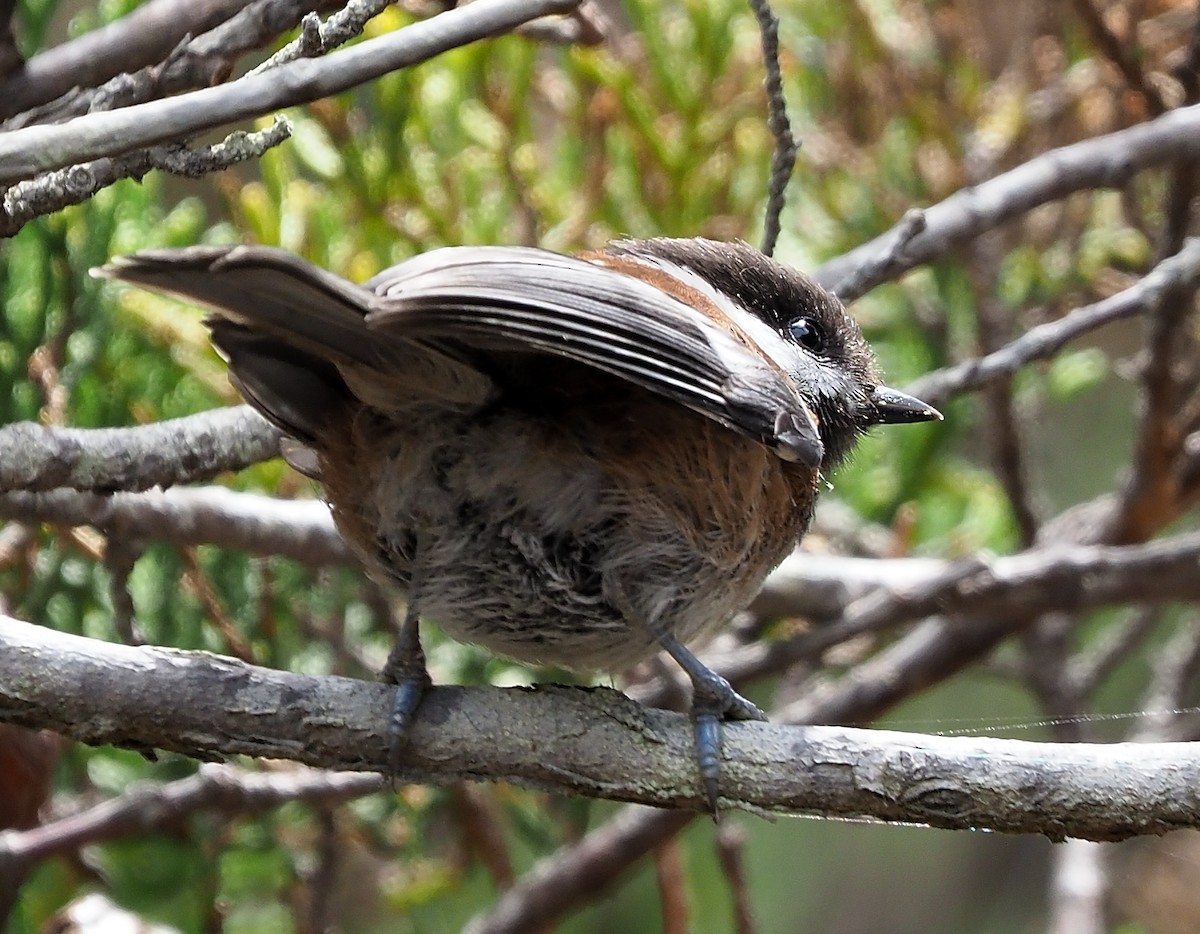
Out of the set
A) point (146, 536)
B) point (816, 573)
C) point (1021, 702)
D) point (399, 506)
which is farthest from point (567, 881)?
point (1021, 702)

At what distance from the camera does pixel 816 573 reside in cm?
272

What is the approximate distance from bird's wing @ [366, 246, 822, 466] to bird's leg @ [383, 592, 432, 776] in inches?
15.7

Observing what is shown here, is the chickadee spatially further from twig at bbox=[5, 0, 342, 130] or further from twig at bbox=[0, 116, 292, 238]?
twig at bbox=[5, 0, 342, 130]

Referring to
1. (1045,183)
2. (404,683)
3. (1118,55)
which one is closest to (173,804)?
(404,683)

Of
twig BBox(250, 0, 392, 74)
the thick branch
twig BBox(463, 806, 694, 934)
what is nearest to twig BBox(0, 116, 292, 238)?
twig BBox(250, 0, 392, 74)

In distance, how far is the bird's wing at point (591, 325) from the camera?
4.50 feet

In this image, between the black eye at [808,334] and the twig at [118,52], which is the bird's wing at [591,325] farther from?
the twig at [118,52]

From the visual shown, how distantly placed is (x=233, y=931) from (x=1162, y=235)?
8.35ft

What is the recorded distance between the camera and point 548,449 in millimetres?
1670

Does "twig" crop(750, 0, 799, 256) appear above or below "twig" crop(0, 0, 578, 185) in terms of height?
above

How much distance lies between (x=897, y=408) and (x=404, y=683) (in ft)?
3.05

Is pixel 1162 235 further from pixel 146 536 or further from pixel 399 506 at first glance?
pixel 146 536

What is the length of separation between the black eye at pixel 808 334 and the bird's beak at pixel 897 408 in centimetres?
12

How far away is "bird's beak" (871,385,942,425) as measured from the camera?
209 centimetres
